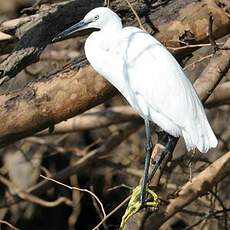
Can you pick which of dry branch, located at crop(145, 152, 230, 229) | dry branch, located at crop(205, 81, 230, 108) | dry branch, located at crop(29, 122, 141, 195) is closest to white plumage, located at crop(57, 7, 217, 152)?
dry branch, located at crop(145, 152, 230, 229)

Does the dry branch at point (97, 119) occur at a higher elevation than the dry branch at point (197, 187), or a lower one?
lower

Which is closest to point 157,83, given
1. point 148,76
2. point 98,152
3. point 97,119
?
point 148,76

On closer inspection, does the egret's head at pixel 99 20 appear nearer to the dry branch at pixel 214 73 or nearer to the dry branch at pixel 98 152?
the dry branch at pixel 214 73

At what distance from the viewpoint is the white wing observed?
180 centimetres

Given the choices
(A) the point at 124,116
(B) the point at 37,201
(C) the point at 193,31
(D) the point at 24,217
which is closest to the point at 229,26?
(C) the point at 193,31

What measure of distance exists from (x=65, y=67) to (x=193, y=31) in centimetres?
38

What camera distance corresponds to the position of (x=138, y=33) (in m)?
1.84

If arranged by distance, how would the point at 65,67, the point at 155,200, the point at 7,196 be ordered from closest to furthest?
the point at 155,200 → the point at 65,67 → the point at 7,196

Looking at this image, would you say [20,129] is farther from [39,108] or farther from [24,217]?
[24,217]

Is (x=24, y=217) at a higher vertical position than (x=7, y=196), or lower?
lower

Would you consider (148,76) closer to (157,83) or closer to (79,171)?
(157,83)

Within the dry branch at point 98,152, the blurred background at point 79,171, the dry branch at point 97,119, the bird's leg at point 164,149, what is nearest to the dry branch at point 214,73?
the bird's leg at point 164,149

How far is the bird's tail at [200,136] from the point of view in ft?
5.83

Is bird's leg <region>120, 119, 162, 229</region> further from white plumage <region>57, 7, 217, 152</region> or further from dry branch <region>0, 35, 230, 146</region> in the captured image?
dry branch <region>0, 35, 230, 146</region>
